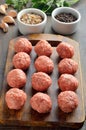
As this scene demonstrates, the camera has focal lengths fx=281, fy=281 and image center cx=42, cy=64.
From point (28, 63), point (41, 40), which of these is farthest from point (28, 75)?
point (41, 40)

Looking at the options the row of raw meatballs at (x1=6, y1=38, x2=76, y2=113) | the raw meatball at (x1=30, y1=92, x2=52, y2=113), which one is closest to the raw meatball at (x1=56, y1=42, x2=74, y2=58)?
the row of raw meatballs at (x1=6, y1=38, x2=76, y2=113)

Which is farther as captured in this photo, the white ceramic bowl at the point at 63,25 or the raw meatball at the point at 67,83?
the white ceramic bowl at the point at 63,25

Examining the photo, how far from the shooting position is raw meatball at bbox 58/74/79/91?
3.07 ft

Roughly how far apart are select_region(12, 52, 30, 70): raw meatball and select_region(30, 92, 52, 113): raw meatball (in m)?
0.17

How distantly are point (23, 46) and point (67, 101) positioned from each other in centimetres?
32

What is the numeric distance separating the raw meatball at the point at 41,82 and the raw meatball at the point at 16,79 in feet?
0.12

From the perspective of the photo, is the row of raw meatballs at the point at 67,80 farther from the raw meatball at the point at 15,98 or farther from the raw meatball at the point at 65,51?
the raw meatball at the point at 15,98

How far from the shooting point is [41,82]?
0.94m

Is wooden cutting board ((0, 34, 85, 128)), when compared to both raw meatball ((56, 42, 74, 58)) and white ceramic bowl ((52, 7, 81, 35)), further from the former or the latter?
white ceramic bowl ((52, 7, 81, 35))

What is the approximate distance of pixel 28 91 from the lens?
0.96m

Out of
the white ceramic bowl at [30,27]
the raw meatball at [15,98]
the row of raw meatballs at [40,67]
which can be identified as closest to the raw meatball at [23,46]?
the row of raw meatballs at [40,67]

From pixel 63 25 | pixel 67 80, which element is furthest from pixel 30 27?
pixel 67 80

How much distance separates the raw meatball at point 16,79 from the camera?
0.94m

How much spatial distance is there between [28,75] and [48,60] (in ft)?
0.30
